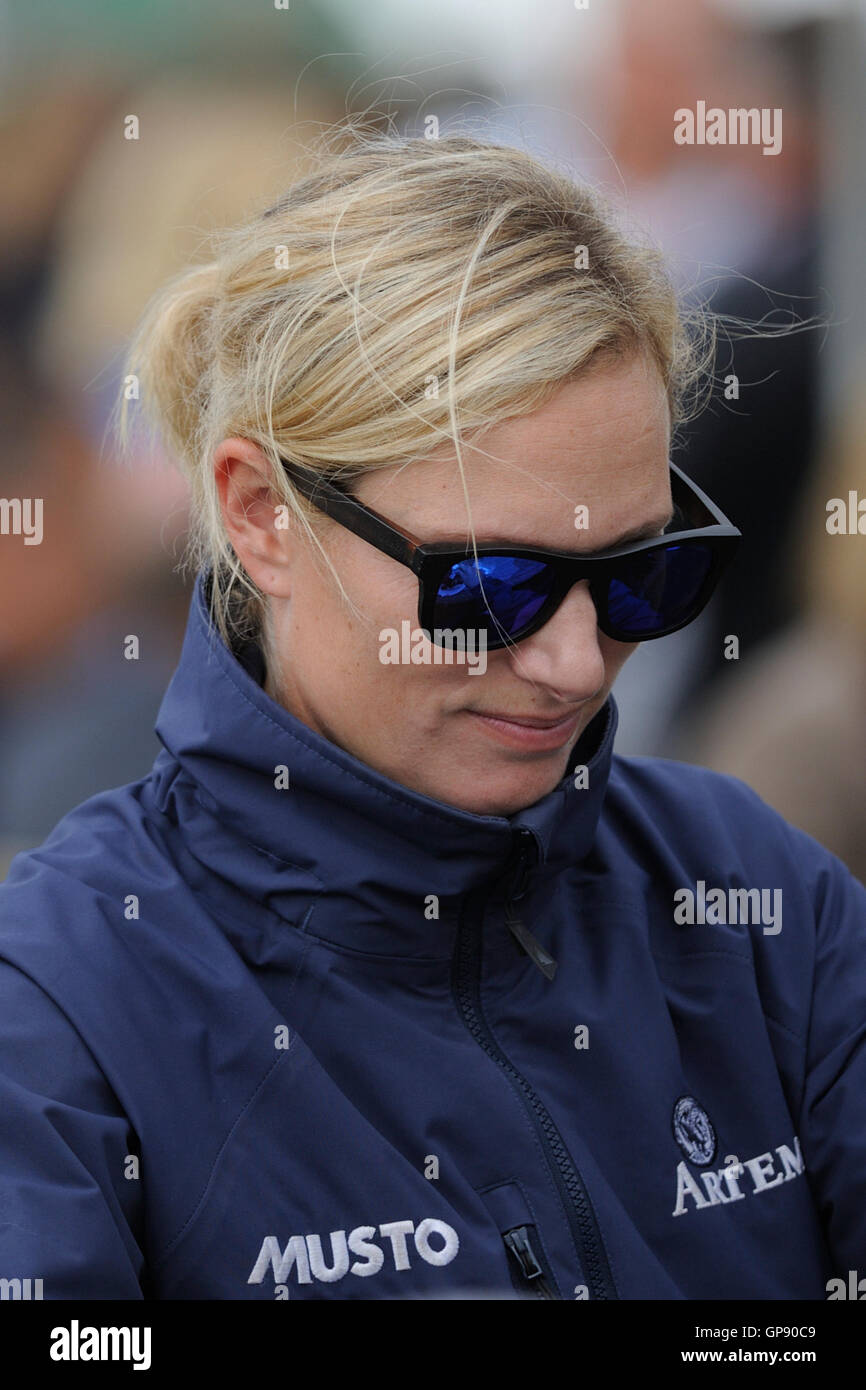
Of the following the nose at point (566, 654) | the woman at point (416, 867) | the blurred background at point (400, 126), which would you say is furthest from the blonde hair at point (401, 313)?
the blurred background at point (400, 126)

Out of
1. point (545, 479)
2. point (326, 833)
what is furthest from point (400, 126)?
point (326, 833)

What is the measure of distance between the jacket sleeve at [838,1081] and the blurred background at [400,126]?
3.84ft

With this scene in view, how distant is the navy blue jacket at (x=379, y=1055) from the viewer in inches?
41.7

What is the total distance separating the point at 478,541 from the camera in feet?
3.78

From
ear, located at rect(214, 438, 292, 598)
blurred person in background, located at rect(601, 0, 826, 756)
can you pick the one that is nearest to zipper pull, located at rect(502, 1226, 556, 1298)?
ear, located at rect(214, 438, 292, 598)

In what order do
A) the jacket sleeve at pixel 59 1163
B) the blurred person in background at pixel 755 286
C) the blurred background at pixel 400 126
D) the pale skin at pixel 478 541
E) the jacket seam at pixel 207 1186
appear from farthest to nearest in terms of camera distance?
1. the blurred person in background at pixel 755 286
2. the blurred background at pixel 400 126
3. the pale skin at pixel 478 541
4. the jacket seam at pixel 207 1186
5. the jacket sleeve at pixel 59 1163

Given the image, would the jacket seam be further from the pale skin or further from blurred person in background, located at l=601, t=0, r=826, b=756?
blurred person in background, located at l=601, t=0, r=826, b=756

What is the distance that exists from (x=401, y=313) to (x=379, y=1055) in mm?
632

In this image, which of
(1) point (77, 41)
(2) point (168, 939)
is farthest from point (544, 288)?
(1) point (77, 41)

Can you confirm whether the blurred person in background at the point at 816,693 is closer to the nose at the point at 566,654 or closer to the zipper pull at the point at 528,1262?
the nose at the point at 566,654

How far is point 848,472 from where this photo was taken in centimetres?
301

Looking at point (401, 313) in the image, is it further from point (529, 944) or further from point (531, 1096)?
point (531, 1096)
